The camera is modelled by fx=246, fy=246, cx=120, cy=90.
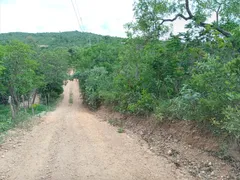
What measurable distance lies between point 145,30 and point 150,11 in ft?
2.72

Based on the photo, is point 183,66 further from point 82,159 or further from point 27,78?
point 27,78

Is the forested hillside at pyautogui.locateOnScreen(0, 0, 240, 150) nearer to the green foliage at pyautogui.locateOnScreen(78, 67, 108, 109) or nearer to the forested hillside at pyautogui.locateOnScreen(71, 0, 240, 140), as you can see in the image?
the forested hillside at pyautogui.locateOnScreen(71, 0, 240, 140)

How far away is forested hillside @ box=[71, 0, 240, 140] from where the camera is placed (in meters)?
5.84

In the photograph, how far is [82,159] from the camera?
20.9 ft

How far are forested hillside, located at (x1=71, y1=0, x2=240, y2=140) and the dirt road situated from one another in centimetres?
159

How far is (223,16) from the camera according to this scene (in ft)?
31.7

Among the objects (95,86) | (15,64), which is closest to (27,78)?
(15,64)

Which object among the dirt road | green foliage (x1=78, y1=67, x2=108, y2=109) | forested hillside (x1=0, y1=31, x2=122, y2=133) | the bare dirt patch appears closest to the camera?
the bare dirt patch

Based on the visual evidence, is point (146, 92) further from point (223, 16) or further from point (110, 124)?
point (223, 16)

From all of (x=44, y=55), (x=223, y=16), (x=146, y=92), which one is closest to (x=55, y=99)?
(x=44, y=55)

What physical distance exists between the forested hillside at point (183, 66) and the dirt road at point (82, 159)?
1594 mm

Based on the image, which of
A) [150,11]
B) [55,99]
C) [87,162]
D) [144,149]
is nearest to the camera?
[87,162]

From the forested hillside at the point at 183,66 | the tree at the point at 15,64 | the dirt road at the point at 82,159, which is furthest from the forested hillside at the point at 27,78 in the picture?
the forested hillside at the point at 183,66

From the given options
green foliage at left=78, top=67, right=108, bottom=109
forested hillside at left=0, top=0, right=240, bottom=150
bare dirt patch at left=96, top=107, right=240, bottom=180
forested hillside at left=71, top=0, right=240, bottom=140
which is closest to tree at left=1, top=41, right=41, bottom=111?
forested hillside at left=0, top=0, right=240, bottom=150
